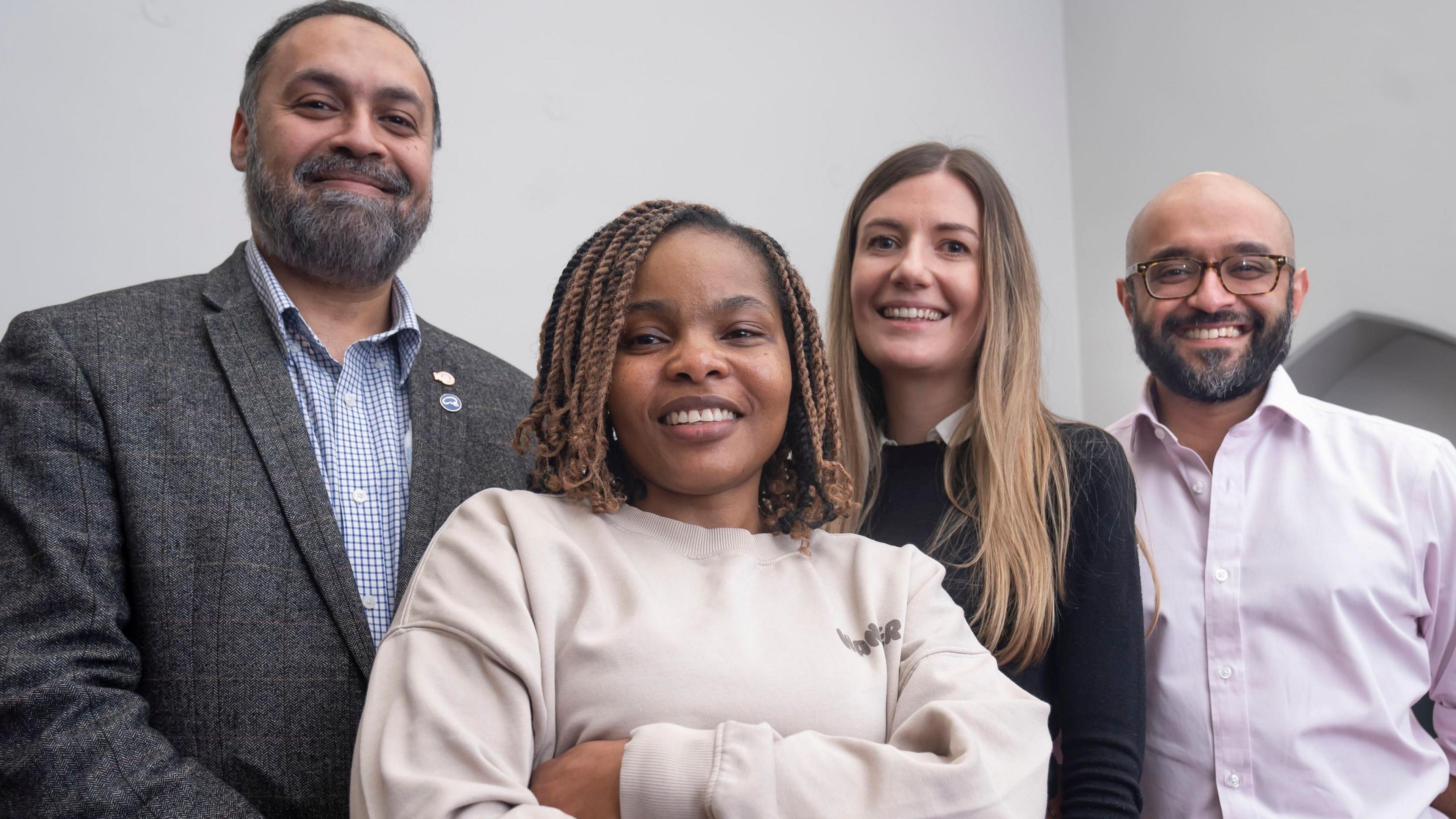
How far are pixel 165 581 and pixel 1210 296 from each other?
6.62ft

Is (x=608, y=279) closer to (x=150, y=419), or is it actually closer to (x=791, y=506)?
(x=791, y=506)

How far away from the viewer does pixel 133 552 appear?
1.54 metres

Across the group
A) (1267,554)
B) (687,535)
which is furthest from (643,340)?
(1267,554)

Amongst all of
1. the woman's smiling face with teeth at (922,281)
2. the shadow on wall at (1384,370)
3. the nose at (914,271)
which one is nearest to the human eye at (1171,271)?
the woman's smiling face with teeth at (922,281)

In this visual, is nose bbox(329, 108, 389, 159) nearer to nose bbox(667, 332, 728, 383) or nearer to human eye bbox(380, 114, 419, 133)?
human eye bbox(380, 114, 419, 133)

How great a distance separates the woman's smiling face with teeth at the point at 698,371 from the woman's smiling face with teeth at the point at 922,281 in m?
0.61

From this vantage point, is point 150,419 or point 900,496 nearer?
point 150,419

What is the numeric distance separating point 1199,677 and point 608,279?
1.39 metres

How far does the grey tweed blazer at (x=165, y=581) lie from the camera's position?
1396 mm

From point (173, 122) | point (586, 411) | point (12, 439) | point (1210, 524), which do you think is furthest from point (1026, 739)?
point (173, 122)

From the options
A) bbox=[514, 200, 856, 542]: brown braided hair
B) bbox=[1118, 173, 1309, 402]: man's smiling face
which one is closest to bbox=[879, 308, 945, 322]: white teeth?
bbox=[514, 200, 856, 542]: brown braided hair

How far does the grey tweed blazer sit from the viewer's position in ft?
4.58

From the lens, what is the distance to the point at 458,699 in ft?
3.75

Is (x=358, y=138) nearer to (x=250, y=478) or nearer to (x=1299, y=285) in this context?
(x=250, y=478)
